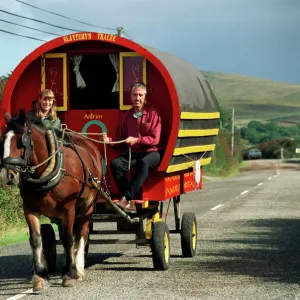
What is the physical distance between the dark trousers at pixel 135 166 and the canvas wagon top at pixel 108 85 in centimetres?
18

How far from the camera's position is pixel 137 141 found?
1228 cm

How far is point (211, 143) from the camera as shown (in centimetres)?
1488

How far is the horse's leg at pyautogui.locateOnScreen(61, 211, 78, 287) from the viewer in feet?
35.9

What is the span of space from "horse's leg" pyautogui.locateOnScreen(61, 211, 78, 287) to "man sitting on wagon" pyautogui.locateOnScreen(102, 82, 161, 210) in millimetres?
1227

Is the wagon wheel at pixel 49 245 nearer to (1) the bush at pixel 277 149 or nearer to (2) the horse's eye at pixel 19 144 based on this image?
(2) the horse's eye at pixel 19 144

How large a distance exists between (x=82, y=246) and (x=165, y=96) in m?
2.50

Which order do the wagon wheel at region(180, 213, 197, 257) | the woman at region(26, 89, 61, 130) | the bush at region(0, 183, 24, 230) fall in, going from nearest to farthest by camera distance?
the woman at region(26, 89, 61, 130)
the wagon wheel at region(180, 213, 197, 257)
the bush at region(0, 183, 24, 230)

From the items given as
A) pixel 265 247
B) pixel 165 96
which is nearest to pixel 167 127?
pixel 165 96

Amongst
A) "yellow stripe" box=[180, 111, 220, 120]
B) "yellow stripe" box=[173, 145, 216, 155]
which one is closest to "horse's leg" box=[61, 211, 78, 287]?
"yellow stripe" box=[173, 145, 216, 155]

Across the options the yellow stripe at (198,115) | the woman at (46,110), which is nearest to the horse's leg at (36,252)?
the woman at (46,110)

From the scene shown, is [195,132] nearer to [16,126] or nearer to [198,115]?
[198,115]

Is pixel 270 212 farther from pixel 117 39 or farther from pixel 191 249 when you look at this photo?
pixel 117 39

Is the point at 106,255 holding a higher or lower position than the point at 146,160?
lower

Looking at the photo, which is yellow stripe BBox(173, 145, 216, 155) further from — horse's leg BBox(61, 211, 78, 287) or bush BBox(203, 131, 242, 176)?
bush BBox(203, 131, 242, 176)
